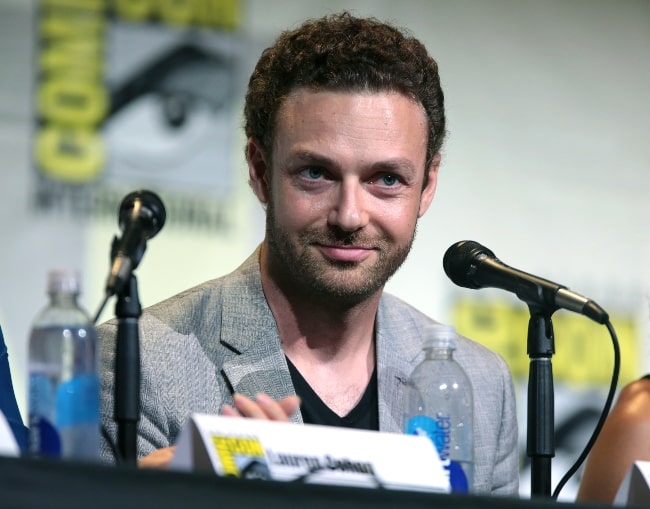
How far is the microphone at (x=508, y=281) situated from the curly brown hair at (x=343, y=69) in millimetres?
531

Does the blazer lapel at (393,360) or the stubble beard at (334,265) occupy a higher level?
the stubble beard at (334,265)

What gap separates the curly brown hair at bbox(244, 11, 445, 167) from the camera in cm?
256

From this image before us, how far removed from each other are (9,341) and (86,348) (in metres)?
1.76

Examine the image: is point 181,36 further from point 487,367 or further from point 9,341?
point 487,367

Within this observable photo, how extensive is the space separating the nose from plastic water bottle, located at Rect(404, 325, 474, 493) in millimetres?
334

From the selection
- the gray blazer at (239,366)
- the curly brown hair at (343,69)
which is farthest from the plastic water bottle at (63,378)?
the curly brown hair at (343,69)

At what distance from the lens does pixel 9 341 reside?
3.47 metres

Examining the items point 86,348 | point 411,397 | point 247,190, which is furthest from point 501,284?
point 247,190

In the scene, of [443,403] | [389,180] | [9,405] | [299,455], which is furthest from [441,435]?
[9,405]

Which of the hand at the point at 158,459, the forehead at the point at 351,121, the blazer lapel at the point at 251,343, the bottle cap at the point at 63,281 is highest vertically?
the forehead at the point at 351,121

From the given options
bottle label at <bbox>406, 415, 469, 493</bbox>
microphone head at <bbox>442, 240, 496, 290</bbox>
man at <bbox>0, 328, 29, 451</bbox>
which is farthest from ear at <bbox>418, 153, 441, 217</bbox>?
man at <bbox>0, 328, 29, 451</bbox>

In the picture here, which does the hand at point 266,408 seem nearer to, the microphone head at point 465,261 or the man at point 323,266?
the microphone head at point 465,261

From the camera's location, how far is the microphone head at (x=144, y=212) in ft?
6.12

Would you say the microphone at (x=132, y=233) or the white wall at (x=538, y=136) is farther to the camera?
the white wall at (x=538, y=136)
